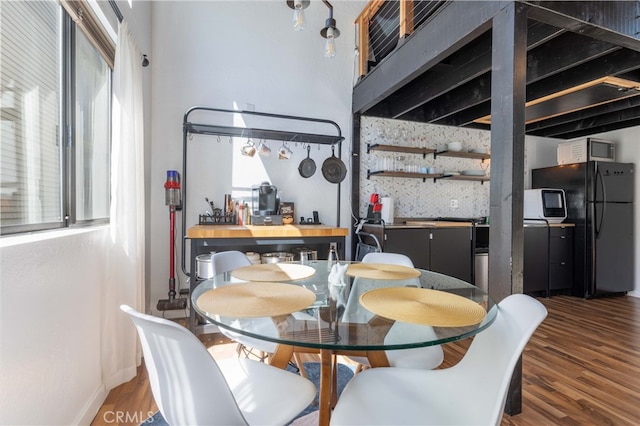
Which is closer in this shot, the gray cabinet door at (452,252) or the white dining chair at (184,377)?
the white dining chair at (184,377)

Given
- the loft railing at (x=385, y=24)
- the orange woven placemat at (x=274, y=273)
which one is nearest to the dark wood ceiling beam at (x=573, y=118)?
the loft railing at (x=385, y=24)

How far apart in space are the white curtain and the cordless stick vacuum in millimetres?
727

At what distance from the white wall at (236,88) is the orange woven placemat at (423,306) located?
7.81 feet

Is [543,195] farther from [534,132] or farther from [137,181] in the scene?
[137,181]

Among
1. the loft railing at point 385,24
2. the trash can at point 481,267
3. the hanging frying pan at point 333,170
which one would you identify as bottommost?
the trash can at point 481,267

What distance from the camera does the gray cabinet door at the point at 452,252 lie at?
345 cm

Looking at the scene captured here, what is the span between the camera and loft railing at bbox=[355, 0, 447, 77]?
108 inches

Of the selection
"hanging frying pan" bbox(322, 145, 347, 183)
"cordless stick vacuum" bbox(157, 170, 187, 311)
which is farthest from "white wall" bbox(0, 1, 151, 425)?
"hanging frying pan" bbox(322, 145, 347, 183)

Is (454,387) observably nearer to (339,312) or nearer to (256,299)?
(339,312)

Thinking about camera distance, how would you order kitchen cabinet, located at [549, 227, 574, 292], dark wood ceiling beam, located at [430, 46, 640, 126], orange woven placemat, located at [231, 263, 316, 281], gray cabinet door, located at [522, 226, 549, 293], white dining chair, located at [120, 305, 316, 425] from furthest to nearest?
kitchen cabinet, located at [549, 227, 574, 292] < gray cabinet door, located at [522, 226, 549, 293] < dark wood ceiling beam, located at [430, 46, 640, 126] < orange woven placemat, located at [231, 263, 316, 281] < white dining chair, located at [120, 305, 316, 425]

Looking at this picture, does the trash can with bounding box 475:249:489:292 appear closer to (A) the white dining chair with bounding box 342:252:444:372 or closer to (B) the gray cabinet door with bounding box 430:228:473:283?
(B) the gray cabinet door with bounding box 430:228:473:283

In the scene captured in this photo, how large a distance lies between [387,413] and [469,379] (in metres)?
0.36

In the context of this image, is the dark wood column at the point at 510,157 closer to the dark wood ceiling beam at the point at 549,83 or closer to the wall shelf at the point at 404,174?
the dark wood ceiling beam at the point at 549,83

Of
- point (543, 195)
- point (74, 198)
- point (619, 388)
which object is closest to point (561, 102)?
point (543, 195)
